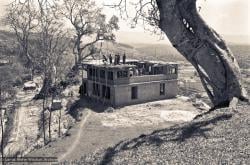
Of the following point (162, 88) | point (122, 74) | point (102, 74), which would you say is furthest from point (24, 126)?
point (162, 88)

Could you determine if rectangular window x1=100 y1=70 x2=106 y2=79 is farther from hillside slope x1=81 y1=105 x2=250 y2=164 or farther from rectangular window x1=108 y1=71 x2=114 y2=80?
hillside slope x1=81 y1=105 x2=250 y2=164

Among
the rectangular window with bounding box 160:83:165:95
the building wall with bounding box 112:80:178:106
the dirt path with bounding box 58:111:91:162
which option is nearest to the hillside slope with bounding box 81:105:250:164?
the dirt path with bounding box 58:111:91:162

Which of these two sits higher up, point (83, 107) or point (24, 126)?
point (83, 107)

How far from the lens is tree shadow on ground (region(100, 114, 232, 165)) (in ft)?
51.1

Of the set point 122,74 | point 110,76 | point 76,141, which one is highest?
point 122,74

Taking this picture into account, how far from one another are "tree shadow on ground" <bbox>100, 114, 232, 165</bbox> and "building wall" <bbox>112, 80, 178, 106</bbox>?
24.2 m

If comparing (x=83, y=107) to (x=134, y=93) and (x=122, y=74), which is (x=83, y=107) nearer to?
(x=122, y=74)

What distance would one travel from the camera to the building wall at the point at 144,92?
1639 inches

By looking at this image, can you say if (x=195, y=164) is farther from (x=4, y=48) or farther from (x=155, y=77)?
(x=4, y=48)

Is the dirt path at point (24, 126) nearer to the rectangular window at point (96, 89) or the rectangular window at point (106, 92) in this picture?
the rectangular window at point (96, 89)

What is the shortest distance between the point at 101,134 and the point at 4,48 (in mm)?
59836

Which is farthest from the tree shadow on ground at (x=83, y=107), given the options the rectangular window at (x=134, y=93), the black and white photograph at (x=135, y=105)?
the rectangular window at (x=134, y=93)

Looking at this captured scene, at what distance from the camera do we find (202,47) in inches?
762

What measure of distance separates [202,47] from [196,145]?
6575mm
